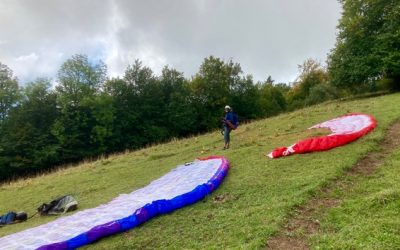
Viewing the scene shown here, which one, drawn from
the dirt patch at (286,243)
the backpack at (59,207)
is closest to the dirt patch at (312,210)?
the dirt patch at (286,243)

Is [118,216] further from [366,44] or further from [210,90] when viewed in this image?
[210,90]

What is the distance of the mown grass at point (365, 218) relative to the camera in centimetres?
514

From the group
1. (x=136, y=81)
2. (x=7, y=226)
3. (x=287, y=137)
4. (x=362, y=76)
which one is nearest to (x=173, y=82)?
(x=136, y=81)

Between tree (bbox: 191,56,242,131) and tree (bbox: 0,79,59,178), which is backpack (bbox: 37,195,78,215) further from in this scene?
tree (bbox: 191,56,242,131)

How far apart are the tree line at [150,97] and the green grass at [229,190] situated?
14378 millimetres

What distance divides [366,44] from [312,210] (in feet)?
92.1

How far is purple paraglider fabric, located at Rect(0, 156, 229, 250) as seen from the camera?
23.6 ft

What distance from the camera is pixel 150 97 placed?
2003 inches

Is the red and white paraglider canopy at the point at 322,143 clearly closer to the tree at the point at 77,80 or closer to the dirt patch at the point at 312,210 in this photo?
the dirt patch at the point at 312,210

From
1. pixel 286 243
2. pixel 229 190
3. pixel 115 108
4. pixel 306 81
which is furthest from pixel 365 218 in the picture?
pixel 306 81

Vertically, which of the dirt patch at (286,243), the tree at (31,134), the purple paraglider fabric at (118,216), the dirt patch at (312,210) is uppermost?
the tree at (31,134)

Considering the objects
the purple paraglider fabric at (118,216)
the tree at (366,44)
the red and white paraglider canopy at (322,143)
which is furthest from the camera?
the tree at (366,44)

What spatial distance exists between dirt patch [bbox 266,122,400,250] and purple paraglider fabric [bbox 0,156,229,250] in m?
3.08

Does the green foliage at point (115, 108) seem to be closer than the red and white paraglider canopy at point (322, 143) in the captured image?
No
